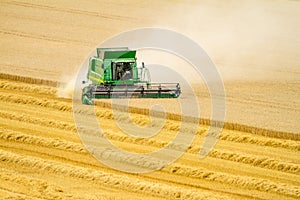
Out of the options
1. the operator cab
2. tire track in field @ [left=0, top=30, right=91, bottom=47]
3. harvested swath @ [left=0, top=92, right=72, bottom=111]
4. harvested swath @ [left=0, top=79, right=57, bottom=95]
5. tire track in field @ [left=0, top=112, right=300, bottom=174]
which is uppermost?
tire track in field @ [left=0, top=30, right=91, bottom=47]

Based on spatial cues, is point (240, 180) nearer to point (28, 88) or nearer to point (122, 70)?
point (122, 70)

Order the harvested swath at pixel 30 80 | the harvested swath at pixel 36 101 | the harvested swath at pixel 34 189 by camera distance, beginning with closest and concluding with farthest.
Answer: the harvested swath at pixel 34 189 < the harvested swath at pixel 36 101 < the harvested swath at pixel 30 80

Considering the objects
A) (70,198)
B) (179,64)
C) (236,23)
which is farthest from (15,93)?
(236,23)

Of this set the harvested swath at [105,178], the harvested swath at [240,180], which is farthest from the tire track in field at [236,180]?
the harvested swath at [105,178]

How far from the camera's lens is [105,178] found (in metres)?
18.4

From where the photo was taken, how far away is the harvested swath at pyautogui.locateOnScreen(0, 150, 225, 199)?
17.8 metres

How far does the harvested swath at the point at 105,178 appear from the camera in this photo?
58.2ft

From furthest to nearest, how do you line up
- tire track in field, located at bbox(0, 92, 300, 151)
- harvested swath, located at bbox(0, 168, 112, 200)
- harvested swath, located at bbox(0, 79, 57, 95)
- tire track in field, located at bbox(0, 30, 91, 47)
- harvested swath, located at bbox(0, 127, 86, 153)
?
tire track in field, located at bbox(0, 30, 91, 47), harvested swath, located at bbox(0, 79, 57, 95), tire track in field, located at bbox(0, 92, 300, 151), harvested swath, located at bbox(0, 127, 86, 153), harvested swath, located at bbox(0, 168, 112, 200)

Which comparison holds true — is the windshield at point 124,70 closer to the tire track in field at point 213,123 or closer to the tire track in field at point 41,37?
the tire track in field at point 213,123

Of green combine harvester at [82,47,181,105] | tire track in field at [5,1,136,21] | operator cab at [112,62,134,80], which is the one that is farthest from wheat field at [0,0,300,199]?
operator cab at [112,62,134,80]

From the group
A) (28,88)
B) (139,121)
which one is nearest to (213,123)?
(139,121)

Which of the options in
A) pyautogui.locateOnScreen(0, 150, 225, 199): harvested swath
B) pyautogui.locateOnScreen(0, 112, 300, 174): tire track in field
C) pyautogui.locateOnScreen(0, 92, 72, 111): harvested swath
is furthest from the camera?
pyautogui.locateOnScreen(0, 92, 72, 111): harvested swath

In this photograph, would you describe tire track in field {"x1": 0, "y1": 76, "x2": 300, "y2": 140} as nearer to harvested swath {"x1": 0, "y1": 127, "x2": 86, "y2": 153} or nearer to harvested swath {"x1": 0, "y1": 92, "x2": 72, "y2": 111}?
harvested swath {"x1": 0, "y1": 92, "x2": 72, "y2": 111}

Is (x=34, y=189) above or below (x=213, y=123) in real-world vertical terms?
below
